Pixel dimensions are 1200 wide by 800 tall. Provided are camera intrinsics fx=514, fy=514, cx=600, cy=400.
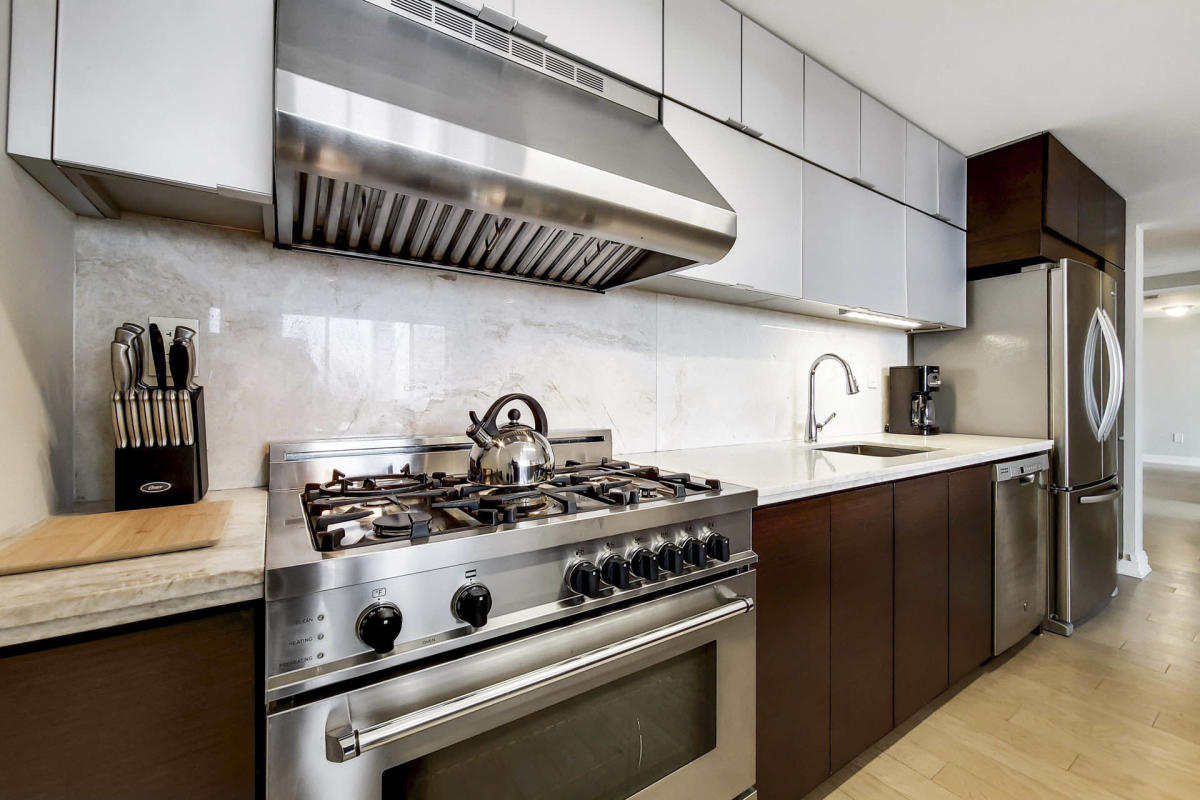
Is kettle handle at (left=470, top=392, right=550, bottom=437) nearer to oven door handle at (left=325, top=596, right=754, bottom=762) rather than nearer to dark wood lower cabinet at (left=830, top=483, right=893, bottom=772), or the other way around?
oven door handle at (left=325, top=596, right=754, bottom=762)

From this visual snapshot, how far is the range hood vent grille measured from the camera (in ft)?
3.51

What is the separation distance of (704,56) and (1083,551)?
291cm

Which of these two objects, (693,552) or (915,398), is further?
(915,398)

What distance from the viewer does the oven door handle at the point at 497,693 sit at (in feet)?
2.16

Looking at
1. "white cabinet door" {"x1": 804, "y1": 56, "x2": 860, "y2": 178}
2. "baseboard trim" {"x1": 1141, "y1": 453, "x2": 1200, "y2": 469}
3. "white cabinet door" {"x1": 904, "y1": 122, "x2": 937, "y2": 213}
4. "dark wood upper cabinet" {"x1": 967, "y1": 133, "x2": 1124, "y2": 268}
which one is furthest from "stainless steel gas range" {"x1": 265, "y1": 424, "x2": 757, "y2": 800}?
"baseboard trim" {"x1": 1141, "y1": 453, "x2": 1200, "y2": 469}

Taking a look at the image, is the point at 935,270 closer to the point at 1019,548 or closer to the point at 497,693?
the point at 1019,548

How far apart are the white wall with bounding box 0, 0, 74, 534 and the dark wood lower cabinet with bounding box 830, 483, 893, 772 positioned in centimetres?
166

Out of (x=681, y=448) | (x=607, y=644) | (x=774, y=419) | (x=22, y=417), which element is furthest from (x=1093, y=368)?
(x=22, y=417)

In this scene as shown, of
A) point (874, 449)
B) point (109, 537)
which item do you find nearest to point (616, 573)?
point (109, 537)

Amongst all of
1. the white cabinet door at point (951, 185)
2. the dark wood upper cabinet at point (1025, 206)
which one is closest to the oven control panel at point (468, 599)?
the white cabinet door at point (951, 185)

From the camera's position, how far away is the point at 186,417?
94 centimetres

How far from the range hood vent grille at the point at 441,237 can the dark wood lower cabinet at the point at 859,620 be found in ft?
3.19

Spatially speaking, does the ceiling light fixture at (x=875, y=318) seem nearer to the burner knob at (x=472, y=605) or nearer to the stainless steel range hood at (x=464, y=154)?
the stainless steel range hood at (x=464, y=154)

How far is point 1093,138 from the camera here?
261cm
